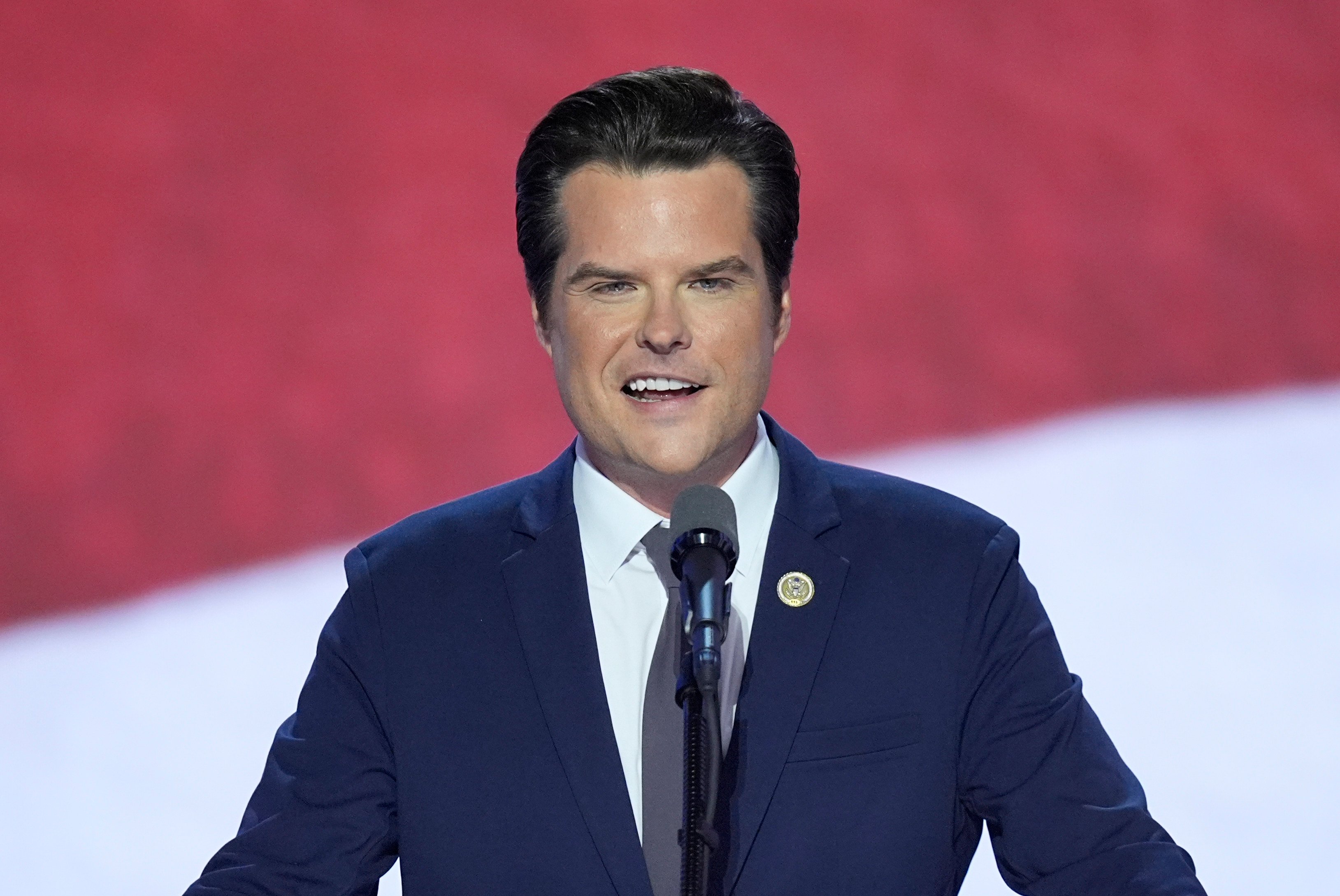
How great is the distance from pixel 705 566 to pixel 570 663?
1.55 feet

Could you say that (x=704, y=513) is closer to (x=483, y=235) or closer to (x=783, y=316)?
(x=783, y=316)

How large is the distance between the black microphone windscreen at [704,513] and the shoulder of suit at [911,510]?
0.51 meters

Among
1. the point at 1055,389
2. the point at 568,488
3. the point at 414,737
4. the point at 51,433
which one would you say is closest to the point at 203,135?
the point at 51,433

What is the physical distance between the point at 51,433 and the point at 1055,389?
5.35 ft

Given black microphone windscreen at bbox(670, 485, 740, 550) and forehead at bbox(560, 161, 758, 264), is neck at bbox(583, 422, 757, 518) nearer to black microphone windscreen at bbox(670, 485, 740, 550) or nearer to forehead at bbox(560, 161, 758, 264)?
forehead at bbox(560, 161, 758, 264)

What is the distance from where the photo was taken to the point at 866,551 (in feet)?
5.76

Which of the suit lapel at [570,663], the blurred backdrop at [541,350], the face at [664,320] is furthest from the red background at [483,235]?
the face at [664,320]

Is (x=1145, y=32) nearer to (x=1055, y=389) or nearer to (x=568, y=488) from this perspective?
(x=1055, y=389)

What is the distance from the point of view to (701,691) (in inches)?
45.1

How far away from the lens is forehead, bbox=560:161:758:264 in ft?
5.47

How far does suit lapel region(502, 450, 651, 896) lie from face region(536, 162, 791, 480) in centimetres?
13

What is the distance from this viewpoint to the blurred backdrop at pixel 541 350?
2.40 meters

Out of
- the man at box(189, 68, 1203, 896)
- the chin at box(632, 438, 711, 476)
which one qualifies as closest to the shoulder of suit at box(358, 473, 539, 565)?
the man at box(189, 68, 1203, 896)

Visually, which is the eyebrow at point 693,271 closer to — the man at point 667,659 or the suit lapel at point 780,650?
the man at point 667,659
